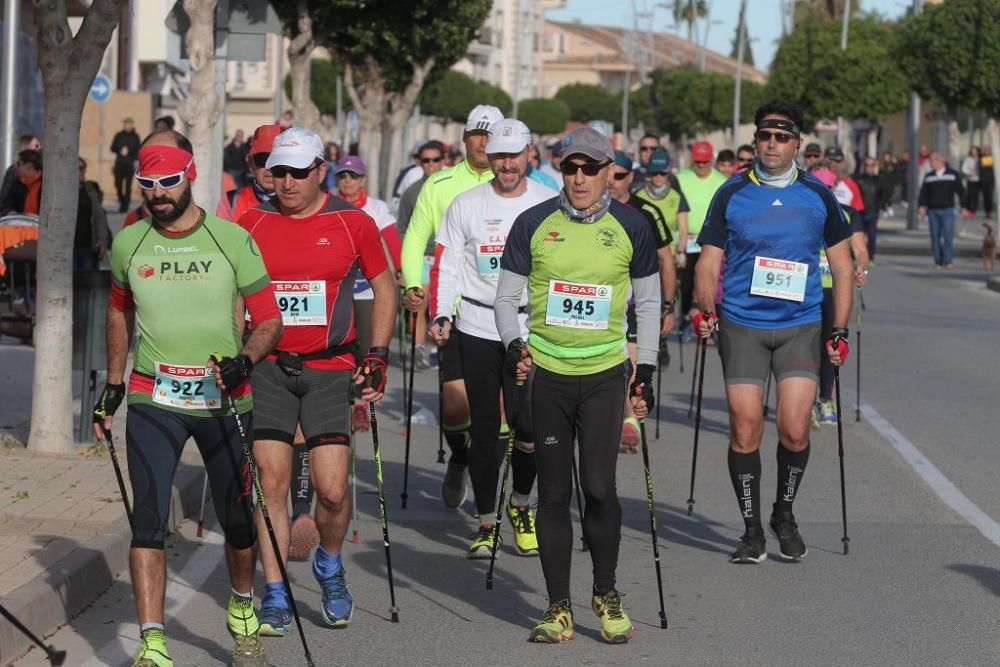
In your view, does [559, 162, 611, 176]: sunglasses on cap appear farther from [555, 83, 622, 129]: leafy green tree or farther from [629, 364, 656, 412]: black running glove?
[555, 83, 622, 129]: leafy green tree

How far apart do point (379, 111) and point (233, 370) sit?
129 ft

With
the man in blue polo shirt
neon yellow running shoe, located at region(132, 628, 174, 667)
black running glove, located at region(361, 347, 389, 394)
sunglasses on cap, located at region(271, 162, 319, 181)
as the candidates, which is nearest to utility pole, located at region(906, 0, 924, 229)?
the man in blue polo shirt

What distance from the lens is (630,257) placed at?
24.2 ft

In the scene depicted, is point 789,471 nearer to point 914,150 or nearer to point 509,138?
point 509,138

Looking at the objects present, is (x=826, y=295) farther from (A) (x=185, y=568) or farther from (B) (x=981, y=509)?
(A) (x=185, y=568)

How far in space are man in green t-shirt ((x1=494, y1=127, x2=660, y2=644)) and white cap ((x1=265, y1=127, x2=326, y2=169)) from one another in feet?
2.92

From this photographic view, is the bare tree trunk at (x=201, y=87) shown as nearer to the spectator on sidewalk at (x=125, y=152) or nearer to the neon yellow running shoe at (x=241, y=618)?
the neon yellow running shoe at (x=241, y=618)

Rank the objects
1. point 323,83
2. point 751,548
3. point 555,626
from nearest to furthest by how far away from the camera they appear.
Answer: point 555,626, point 751,548, point 323,83

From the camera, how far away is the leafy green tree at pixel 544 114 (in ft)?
399

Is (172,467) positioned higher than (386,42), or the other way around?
(386,42)

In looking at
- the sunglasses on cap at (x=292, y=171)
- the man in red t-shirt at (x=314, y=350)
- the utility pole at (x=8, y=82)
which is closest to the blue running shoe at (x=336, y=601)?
the man in red t-shirt at (x=314, y=350)

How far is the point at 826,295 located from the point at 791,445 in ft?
12.5

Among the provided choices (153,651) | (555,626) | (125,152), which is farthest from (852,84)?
(153,651)

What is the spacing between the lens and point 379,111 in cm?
4550
